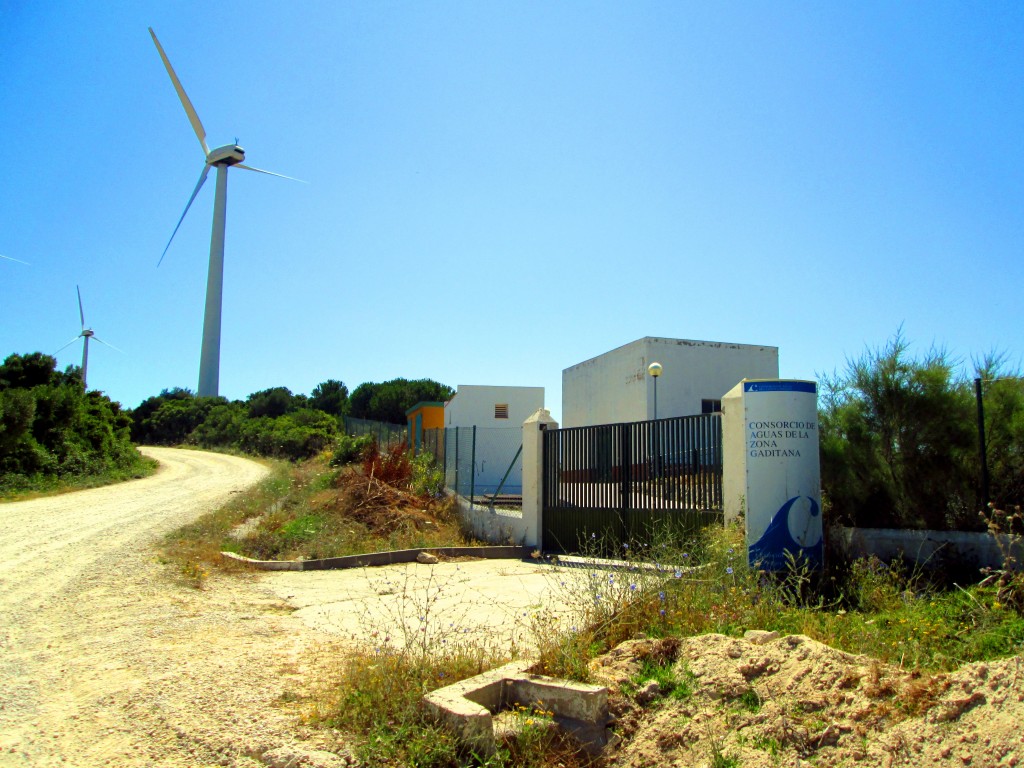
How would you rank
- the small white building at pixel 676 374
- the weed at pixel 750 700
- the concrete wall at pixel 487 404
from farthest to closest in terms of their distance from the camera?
the concrete wall at pixel 487 404 < the small white building at pixel 676 374 < the weed at pixel 750 700

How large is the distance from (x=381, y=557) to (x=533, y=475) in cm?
311

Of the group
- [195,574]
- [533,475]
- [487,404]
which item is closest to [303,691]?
[195,574]

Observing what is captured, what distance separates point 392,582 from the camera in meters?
9.73

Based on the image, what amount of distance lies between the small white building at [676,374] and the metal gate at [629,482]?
12251 mm

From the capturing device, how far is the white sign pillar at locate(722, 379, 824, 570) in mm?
7996

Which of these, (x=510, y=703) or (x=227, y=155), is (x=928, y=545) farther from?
(x=227, y=155)

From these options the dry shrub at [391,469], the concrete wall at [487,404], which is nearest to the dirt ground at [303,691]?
the dry shrub at [391,469]

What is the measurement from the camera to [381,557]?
1200 centimetres

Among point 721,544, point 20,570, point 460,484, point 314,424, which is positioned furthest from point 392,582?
point 314,424

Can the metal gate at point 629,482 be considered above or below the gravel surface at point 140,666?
above

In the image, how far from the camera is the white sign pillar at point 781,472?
26.2 feet

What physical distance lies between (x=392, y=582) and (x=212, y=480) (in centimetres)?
2166

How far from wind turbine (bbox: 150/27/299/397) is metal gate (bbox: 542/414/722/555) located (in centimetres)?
5197

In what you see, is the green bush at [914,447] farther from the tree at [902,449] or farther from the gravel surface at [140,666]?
the gravel surface at [140,666]
